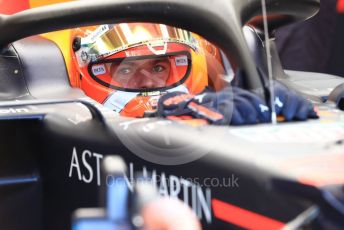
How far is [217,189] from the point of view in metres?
0.87

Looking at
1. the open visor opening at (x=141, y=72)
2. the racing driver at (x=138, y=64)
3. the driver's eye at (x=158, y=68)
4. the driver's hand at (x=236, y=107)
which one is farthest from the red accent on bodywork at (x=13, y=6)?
the driver's hand at (x=236, y=107)

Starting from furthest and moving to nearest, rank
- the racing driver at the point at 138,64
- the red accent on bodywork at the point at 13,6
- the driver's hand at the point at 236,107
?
the red accent on bodywork at the point at 13,6
the racing driver at the point at 138,64
the driver's hand at the point at 236,107

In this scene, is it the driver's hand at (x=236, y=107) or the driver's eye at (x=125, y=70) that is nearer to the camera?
the driver's hand at (x=236, y=107)

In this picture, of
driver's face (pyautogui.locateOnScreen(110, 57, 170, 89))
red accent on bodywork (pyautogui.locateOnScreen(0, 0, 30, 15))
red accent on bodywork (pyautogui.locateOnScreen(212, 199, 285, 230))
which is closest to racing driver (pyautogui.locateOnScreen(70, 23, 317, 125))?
driver's face (pyautogui.locateOnScreen(110, 57, 170, 89))

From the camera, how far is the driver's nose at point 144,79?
146cm

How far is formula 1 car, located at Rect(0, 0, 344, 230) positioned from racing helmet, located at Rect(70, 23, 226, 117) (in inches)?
3.3

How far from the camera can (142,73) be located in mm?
1506

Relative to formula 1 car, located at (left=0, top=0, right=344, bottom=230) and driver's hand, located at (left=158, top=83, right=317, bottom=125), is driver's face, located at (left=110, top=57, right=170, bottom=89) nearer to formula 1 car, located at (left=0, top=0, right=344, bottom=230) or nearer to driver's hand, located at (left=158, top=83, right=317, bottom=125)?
formula 1 car, located at (left=0, top=0, right=344, bottom=230)

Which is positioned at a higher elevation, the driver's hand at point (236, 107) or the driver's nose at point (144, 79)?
the driver's hand at point (236, 107)

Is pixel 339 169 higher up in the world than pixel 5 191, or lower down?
higher up

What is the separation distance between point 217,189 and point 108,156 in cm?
22

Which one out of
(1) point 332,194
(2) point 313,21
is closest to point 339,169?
(1) point 332,194

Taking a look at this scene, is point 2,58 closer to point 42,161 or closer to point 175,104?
point 42,161

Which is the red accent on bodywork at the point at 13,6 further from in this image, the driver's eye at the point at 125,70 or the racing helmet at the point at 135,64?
the driver's eye at the point at 125,70
